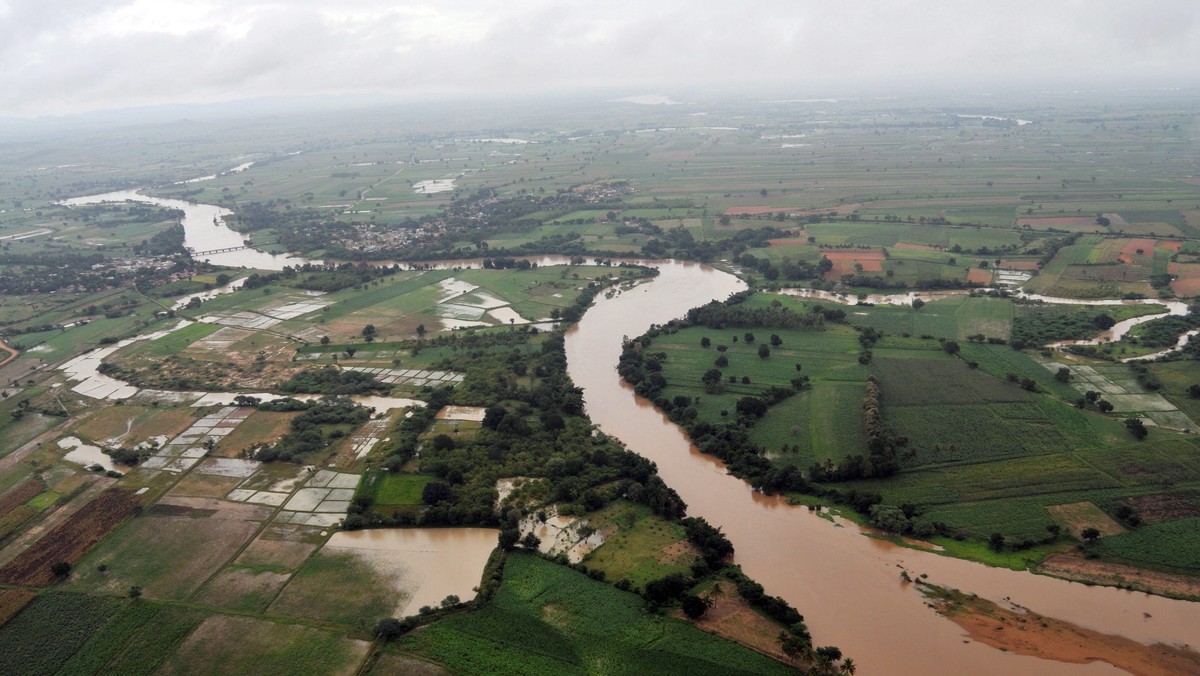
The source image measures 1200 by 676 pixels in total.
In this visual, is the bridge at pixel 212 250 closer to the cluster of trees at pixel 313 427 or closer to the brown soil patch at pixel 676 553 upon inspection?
the cluster of trees at pixel 313 427

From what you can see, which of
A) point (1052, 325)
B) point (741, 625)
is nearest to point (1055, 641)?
point (741, 625)

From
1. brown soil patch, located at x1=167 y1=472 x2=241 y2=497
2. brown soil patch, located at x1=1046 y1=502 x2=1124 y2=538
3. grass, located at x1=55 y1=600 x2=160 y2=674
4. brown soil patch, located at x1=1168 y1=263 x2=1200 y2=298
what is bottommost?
grass, located at x1=55 y1=600 x2=160 y2=674

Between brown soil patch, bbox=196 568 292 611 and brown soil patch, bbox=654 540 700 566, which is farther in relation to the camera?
brown soil patch, bbox=654 540 700 566

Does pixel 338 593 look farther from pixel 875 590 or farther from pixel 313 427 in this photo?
pixel 875 590

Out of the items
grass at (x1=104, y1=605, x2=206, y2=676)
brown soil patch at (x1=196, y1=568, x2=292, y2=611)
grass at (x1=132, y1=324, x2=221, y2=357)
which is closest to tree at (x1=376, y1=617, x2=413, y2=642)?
brown soil patch at (x1=196, y1=568, x2=292, y2=611)

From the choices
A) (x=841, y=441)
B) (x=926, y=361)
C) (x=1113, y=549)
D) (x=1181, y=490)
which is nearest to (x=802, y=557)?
(x=841, y=441)

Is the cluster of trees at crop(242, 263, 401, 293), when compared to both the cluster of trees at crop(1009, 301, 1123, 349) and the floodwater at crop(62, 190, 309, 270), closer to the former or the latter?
the floodwater at crop(62, 190, 309, 270)
